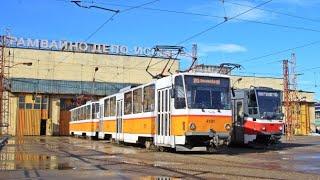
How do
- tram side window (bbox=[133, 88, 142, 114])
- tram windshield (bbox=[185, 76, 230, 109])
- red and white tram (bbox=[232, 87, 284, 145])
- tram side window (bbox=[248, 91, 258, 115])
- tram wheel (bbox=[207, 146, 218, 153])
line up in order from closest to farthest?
tram windshield (bbox=[185, 76, 230, 109]), tram wheel (bbox=[207, 146, 218, 153]), tram side window (bbox=[133, 88, 142, 114]), red and white tram (bbox=[232, 87, 284, 145]), tram side window (bbox=[248, 91, 258, 115])

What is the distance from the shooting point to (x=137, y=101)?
29984mm

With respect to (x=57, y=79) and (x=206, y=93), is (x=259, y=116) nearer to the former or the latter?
(x=206, y=93)

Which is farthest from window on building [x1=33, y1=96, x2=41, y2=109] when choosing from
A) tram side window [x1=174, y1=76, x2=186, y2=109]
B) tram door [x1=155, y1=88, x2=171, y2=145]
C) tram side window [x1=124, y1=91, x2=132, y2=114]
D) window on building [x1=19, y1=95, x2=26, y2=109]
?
tram side window [x1=174, y1=76, x2=186, y2=109]

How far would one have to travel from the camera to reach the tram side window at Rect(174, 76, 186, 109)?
23.1 meters

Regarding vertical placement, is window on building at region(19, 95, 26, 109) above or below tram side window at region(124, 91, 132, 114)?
above

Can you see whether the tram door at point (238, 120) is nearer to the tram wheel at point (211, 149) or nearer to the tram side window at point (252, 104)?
the tram side window at point (252, 104)

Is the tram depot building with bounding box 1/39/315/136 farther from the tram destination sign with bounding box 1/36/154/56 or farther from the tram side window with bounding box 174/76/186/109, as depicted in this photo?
the tram side window with bounding box 174/76/186/109

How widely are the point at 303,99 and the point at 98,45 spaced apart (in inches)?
1535

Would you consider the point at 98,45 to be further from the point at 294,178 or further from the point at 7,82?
the point at 294,178

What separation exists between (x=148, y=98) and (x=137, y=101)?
2574mm

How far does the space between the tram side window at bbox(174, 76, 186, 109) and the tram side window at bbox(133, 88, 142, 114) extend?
20.0ft

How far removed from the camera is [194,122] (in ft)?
74.7

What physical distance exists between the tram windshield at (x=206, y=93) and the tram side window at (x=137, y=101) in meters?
6.55

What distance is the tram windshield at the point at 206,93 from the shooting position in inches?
910
